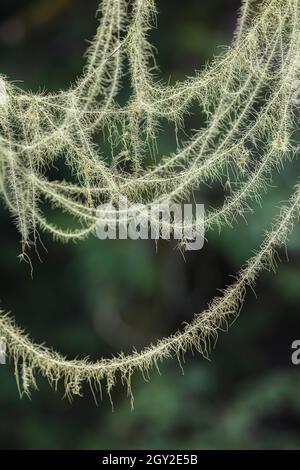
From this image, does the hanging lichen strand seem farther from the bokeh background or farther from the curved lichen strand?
the bokeh background

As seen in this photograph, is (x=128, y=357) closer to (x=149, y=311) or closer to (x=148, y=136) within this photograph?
(x=148, y=136)

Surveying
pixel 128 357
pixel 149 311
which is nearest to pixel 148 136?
pixel 128 357

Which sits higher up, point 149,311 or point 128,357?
point 149,311

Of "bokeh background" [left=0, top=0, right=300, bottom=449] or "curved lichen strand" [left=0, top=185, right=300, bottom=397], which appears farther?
"bokeh background" [left=0, top=0, right=300, bottom=449]

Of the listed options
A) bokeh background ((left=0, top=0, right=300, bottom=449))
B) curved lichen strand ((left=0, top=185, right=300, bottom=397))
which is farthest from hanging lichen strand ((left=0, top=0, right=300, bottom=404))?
bokeh background ((left=0, top=0, right=300, bottom=449))

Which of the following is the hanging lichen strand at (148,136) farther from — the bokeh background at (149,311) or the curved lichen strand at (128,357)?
the bokeh background at (149,311)

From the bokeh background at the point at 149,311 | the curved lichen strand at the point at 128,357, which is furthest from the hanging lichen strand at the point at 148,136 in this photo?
the bokeh background at the point at 149,311
